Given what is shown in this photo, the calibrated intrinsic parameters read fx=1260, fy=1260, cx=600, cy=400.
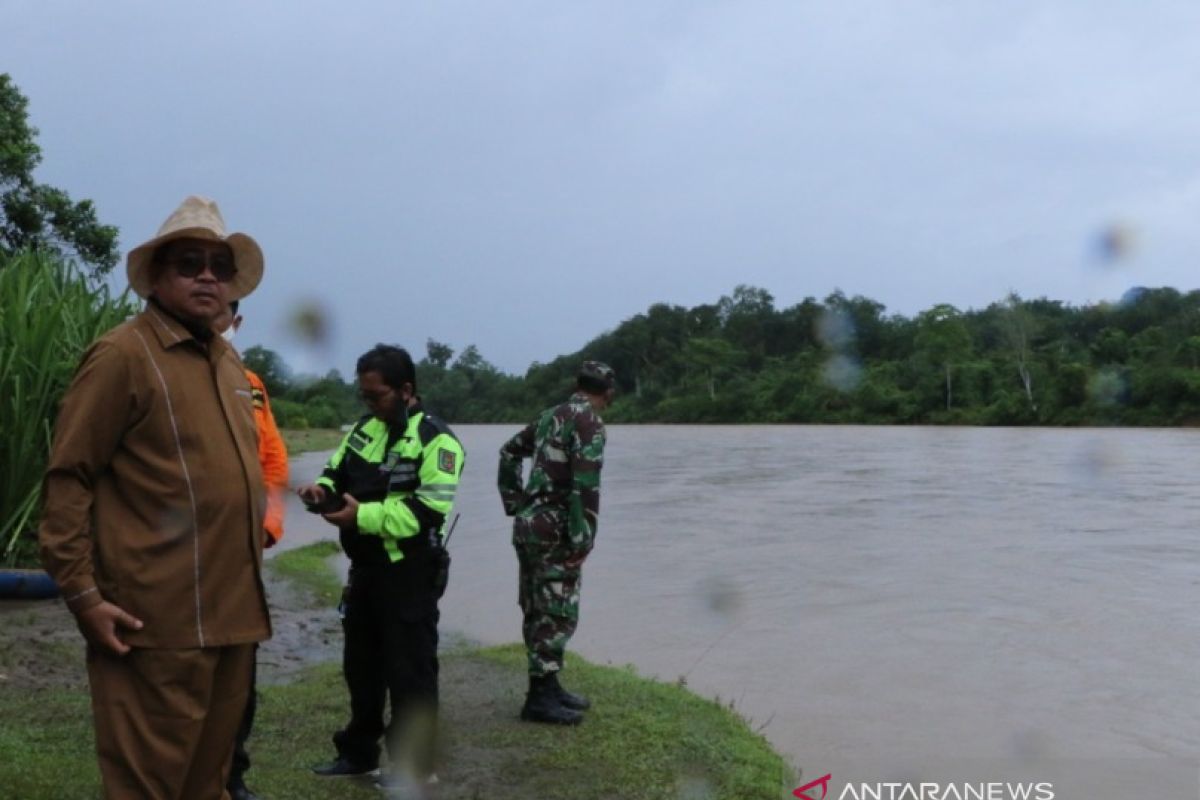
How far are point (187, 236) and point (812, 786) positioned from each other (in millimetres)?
3553

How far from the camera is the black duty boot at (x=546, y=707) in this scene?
17.4 ft

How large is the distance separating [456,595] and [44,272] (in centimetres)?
464

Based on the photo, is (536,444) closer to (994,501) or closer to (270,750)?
(270,750)

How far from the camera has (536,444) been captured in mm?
5312

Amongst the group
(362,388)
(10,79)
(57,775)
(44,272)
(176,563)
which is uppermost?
(10,79)

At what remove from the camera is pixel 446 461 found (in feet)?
13.4

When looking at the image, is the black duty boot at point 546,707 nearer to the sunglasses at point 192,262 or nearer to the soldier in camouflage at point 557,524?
the soldier in camouflage at point 557,524

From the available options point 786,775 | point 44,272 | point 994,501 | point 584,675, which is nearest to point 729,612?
point 584,675

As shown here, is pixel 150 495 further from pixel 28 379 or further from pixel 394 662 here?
pixel 28 379

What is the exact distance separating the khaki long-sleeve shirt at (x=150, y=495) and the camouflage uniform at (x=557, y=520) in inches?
99.2

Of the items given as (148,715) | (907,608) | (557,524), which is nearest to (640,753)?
(557,524)

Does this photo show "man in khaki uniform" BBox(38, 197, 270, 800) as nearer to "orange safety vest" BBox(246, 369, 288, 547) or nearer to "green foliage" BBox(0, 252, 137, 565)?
"orange safety vest" BBox(246, 369, 288, 547)

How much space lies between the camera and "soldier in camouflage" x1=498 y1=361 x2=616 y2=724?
5.20 meters

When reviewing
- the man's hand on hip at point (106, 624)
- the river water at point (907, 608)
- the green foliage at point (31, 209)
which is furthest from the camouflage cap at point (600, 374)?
the green foliage at point (31, 209)
